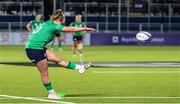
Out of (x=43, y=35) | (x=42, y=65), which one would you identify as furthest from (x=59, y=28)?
(x=42, y=65)

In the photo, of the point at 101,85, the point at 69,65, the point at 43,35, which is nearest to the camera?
the point at 43,35

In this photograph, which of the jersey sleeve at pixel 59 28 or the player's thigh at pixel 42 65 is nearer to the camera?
the jersey sleeve at pixel 59 28

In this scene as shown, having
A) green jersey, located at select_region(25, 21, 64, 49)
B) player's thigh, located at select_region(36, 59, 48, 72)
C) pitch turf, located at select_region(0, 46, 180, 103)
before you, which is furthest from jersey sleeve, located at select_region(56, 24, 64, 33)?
pitch turf, located at select_region(0, 46, 180, 103)

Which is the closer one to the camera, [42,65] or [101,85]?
[42,65]

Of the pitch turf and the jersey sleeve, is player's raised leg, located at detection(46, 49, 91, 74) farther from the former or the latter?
the jersey sleeve

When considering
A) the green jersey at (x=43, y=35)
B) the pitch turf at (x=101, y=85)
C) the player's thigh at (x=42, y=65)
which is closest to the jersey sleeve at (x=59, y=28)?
the green jersey at (x=43, y=35)

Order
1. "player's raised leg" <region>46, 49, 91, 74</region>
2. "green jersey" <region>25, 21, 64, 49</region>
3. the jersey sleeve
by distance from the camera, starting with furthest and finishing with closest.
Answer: "player's raised leg" <region>46, 49, 91, 74</region>, "green jersey" <region>25, 21, 64, 49</region>, the jersey sleeve

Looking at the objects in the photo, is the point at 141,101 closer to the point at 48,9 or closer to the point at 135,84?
the point at 135,84

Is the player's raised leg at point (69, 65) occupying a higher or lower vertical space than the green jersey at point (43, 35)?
lower

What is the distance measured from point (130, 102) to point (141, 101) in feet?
0.94

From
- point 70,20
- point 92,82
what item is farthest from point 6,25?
point 92,82

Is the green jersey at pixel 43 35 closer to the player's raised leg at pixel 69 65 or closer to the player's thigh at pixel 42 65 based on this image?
the player's thigh at pixel 42 65

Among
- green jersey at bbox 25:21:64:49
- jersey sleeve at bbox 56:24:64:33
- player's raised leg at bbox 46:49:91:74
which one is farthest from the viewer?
player's raised leg at bbox 46:49:91:74

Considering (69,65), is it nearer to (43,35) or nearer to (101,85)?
(43,35)
